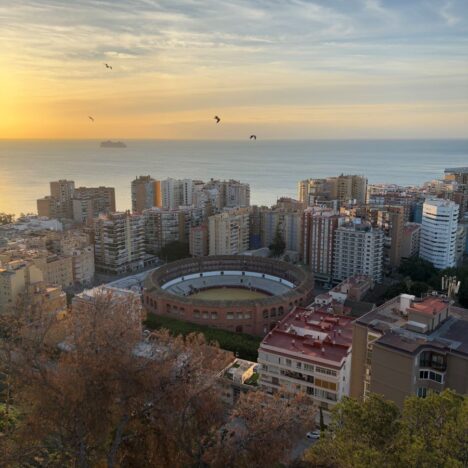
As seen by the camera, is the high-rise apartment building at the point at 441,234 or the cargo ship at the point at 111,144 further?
the cargo ship at the point at 111,144

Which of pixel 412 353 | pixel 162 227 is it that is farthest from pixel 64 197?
pixel 412 353

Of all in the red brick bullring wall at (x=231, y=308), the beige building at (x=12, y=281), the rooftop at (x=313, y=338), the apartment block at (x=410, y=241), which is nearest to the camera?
the rooftop at (x=313, y=338)

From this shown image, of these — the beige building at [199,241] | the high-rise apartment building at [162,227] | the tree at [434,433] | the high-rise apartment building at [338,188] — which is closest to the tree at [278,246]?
the beige building at [199,241]

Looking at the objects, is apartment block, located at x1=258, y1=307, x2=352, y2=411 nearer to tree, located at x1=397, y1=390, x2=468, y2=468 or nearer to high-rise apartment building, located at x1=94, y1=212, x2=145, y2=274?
tree, located at x1=397, y1=390, x2=468, y2=468

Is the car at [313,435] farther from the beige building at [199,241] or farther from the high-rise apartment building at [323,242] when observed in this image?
the beige building at [199,241]

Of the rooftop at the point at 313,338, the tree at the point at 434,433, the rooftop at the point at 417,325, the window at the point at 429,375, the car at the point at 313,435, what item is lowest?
the car at the point at 313,435

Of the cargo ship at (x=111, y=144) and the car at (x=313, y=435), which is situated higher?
the cargo ship at (x=111, y=144)
